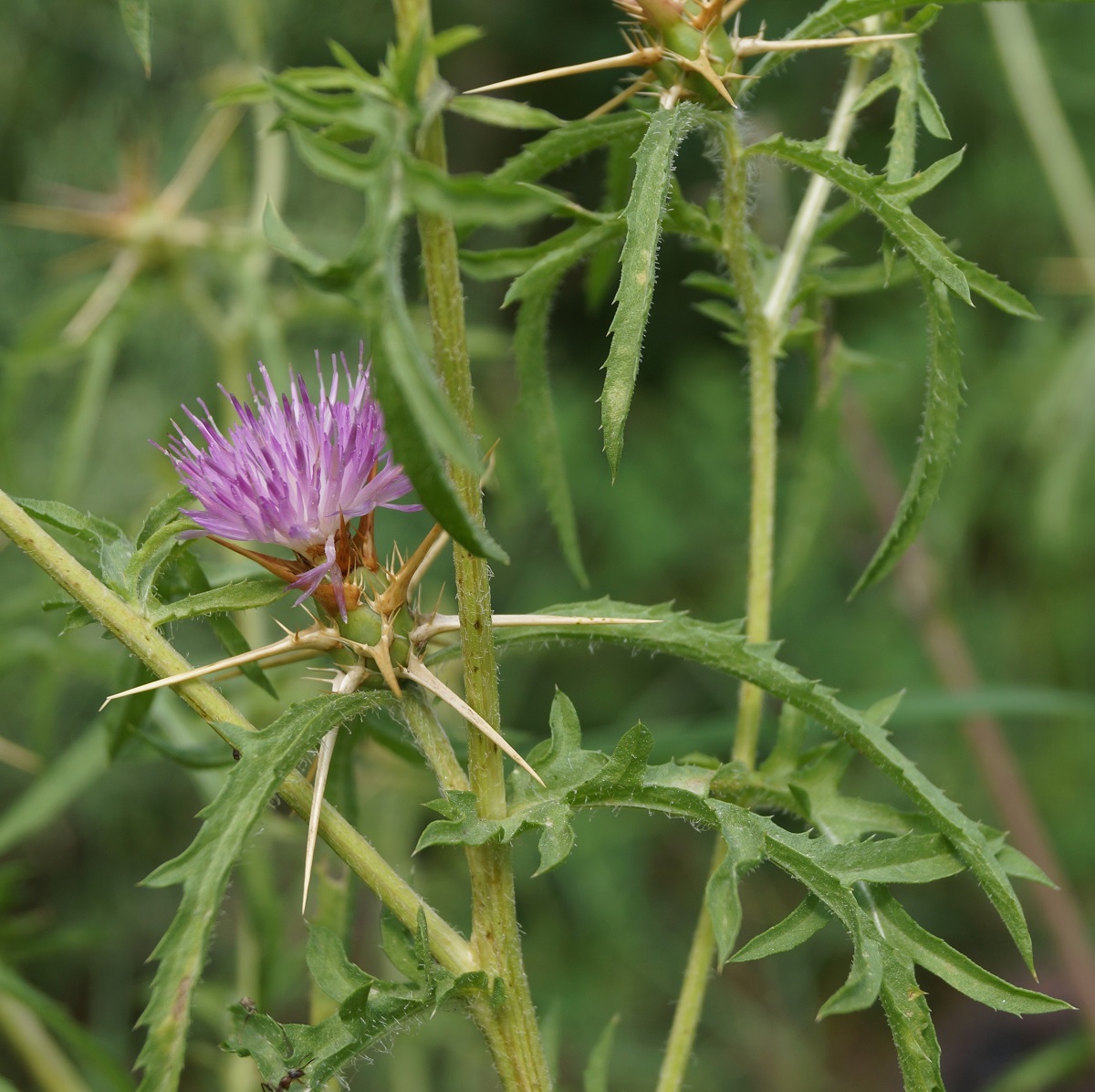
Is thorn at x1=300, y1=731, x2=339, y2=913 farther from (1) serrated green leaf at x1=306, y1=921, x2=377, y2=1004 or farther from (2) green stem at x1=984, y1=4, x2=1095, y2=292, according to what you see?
(2) green stem at x1=984, y1=4, x2=1095, y2=292

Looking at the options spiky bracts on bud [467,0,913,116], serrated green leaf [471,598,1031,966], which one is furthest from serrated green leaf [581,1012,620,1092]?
spiky bracts on bud [467,0,913,116]

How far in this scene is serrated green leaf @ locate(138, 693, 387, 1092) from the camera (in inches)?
33.1

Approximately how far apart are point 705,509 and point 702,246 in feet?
9.98

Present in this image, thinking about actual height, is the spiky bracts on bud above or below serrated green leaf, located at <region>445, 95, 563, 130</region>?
above

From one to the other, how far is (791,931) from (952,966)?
0.53 ft

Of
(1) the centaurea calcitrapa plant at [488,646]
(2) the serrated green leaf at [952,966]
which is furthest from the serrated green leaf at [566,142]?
(2) the serrated green leaf at [952,966]

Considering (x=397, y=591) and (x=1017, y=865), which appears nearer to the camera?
(x=397, y=591)

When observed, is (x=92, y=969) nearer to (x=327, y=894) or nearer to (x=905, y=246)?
(x=327, y=894)

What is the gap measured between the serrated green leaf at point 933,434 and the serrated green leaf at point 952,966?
335mm

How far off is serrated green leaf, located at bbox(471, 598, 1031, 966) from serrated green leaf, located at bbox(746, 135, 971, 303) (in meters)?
0.40

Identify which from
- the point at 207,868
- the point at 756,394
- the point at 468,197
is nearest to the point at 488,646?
the point at 207,868

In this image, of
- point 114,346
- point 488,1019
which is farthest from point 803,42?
point 114,346

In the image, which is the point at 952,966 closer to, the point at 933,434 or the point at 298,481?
the point at 933,434

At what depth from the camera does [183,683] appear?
108 cm
